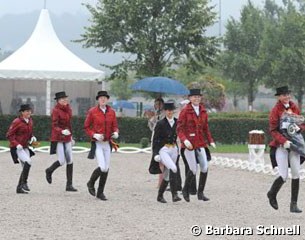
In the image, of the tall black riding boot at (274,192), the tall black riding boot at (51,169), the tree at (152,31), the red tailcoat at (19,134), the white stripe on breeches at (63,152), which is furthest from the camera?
the tree at (152,31)

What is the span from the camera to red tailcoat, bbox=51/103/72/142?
1316 centimetres

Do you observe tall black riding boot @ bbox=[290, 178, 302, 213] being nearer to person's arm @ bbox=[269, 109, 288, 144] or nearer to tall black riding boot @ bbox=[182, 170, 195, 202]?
person's arm @ bbox=[269, 109, 288, 144]

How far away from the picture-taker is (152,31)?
3744 cm

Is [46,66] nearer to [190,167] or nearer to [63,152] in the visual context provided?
[63,152]

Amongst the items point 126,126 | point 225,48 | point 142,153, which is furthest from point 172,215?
point 225,48

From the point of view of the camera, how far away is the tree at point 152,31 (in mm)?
37094

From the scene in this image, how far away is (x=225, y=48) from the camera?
56.8 meters

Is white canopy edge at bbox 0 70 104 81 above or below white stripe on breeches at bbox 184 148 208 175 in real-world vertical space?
above

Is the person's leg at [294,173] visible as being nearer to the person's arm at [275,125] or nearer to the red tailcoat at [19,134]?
the person's arm at [275,125]

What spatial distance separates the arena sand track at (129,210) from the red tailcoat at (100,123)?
1059 mm

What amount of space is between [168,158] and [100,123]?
1251mm

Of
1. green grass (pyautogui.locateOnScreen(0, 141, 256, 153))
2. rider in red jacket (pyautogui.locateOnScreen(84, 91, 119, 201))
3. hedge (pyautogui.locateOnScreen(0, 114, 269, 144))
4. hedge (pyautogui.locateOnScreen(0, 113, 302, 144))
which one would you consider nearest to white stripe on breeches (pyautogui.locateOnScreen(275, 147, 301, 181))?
rider in red jacket (pyautogui.locateOnScreen(84, 91, 119, 201))

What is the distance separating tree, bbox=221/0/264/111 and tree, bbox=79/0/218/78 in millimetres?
16307

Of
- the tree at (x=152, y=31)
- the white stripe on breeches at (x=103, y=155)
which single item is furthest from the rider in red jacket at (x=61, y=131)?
the tree at (x=152, y=31)
